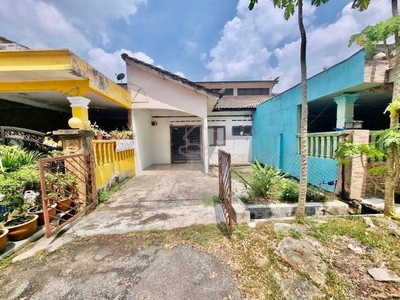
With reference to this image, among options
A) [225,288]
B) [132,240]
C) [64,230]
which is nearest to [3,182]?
[64,230]

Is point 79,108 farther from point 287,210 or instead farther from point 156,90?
point 287,210

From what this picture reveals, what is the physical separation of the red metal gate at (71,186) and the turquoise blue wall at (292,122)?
5955 millimetres

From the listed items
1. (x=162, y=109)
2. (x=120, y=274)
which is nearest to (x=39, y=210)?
(x=120, y=274)

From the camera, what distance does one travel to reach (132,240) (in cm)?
275

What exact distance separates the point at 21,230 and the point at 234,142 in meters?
8.94

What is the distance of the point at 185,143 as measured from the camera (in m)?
9.84

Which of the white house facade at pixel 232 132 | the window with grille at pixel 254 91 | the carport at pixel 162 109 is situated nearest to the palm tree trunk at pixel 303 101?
the carport at pixel 162 109

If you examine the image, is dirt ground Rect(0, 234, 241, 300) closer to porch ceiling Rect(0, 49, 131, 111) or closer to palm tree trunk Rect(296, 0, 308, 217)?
palm tree trunk Rect(296, 0, 308, 217)

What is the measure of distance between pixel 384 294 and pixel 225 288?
5.16ft

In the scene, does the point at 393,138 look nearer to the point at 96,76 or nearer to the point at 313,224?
the point at 313,224

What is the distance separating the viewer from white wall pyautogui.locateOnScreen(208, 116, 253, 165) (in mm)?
9969

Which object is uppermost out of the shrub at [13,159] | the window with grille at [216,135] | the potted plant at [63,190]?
the window with grille at [216,135]

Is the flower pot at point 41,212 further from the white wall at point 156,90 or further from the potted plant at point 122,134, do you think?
the white wall at point 156,90

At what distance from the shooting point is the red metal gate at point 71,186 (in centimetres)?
338
